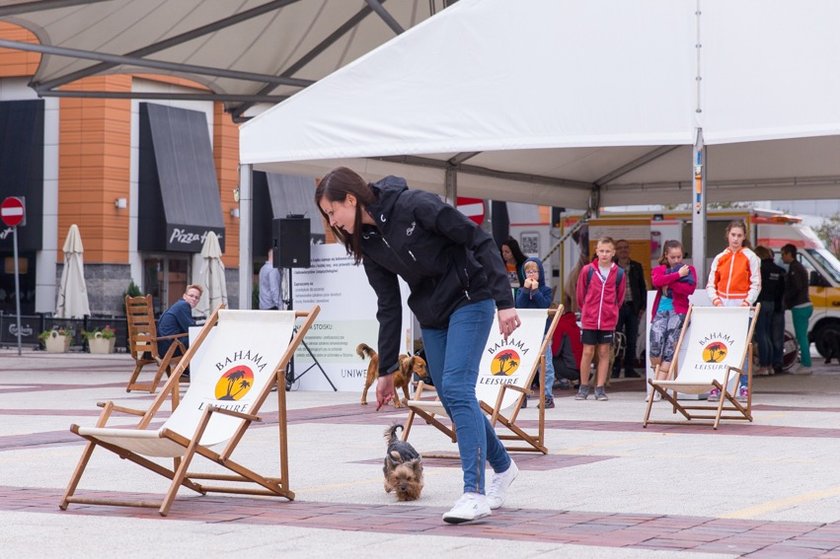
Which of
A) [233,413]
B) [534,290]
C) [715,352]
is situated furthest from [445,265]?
[534,290]

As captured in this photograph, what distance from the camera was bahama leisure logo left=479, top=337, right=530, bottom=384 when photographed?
32.7ft

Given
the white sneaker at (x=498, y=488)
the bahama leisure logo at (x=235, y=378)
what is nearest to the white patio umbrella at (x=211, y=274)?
the bahama leisure logo at (x=235, y=378)

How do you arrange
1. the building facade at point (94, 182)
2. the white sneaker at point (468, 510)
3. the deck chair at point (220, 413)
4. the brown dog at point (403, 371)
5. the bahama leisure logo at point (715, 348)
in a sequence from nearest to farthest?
the white sneaker at point (468, 510)
the deck chair at point (220, 413)
the bahama leisure logo at point (715, 348)
the brown dog at point (403, 371)
the building facade at point (94, 182)

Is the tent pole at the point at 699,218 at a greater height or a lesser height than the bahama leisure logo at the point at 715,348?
greater

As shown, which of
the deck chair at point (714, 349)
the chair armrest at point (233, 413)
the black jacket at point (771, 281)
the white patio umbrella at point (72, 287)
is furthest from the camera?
the white patio umbrella at point (72, 287)

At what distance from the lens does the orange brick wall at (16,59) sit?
121 ft

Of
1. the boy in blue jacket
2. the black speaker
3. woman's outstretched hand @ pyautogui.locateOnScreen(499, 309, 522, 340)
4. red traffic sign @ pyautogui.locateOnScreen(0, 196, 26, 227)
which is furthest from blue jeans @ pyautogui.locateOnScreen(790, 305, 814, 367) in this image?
woman's outstretched hand @ pyautogui.locateOnScreen(499, 309, 522, 340)

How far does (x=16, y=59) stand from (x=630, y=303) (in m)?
22.5

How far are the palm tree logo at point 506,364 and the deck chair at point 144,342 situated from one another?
7.63 metres

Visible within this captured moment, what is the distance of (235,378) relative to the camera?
780 cm

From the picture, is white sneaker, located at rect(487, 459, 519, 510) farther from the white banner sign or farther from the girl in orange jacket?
the white banner sign

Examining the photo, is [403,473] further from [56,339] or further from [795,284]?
[56,339]

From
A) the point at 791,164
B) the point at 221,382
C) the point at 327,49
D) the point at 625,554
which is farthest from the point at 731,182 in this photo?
the point at 625,554

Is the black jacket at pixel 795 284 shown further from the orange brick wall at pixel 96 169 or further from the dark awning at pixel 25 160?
the dark awning at pixel 25 160
